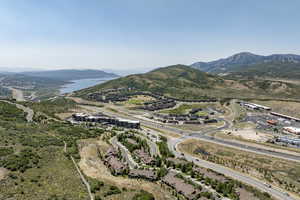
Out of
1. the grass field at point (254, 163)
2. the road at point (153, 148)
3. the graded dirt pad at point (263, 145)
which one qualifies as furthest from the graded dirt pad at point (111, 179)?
the graded dirt pad at point (263, 145)

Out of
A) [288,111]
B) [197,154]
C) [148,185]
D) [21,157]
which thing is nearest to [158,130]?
[197,154]

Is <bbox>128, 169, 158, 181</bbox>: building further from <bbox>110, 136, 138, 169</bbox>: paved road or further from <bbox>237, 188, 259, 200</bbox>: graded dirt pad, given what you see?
<bbox>237, 188, 259, 200</bbox>: graded dirt pad

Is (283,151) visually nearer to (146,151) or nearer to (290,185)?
(290,185)

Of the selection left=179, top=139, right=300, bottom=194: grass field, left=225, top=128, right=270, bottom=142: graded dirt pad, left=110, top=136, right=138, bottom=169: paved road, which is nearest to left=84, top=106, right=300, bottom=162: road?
left=179, top=139, right=300, bottom=194: grass field

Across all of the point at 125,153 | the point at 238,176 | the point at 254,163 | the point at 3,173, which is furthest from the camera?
the point at 254,163

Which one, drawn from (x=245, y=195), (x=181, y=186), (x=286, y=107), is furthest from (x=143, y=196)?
(x=286, y=107)

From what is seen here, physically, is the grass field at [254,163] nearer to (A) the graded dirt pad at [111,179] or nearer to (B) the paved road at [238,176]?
(B) the paved road at [238,176]

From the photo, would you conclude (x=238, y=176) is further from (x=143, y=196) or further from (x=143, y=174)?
(x=143, y=196)
